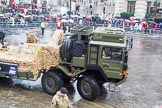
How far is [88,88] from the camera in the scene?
41.0 feet

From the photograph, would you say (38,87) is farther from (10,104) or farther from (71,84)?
(10,104)

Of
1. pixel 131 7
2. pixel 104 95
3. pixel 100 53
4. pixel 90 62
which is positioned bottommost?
pixel 104 95

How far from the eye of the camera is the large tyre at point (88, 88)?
12.3m

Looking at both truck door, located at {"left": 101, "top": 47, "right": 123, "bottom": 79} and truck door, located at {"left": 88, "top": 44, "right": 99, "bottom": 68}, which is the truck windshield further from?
truck door, located at {"left": 88, "top": 44, "right": 99, "bottom": 68}

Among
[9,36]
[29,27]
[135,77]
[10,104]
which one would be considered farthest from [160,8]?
[10,104]

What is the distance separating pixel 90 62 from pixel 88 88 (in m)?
0.96

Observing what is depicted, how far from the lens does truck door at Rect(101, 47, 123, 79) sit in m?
12.1

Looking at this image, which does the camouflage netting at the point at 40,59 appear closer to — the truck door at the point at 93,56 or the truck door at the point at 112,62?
the truck door at the point at 93,56

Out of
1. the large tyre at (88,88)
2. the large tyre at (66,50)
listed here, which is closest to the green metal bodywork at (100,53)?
the large tyre at (88,88)

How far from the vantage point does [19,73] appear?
1295 centimetres

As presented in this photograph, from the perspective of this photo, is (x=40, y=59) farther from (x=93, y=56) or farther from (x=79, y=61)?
(x=93, y=56)

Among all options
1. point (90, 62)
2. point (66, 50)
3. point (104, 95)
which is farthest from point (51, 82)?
point (104, 95)

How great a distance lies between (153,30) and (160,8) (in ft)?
29.6

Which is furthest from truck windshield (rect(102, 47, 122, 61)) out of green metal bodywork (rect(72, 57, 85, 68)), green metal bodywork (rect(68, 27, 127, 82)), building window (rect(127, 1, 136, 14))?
building window (rect(127, 1, 136, 14))
